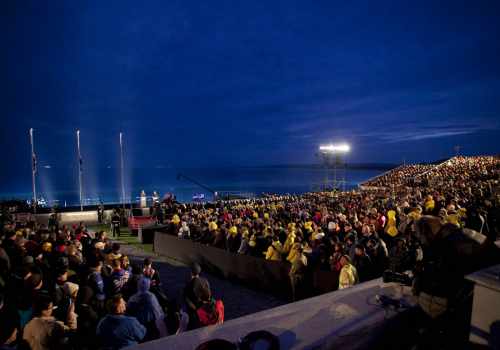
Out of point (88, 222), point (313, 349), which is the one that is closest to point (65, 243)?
point (313, 349)

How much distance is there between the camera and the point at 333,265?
8.06 metres

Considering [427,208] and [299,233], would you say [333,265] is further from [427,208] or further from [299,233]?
[427,208]

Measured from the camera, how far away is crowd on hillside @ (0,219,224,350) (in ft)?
13.7

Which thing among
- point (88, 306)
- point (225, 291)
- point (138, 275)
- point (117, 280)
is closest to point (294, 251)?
point (225, 291)

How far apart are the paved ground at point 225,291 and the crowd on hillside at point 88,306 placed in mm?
2429

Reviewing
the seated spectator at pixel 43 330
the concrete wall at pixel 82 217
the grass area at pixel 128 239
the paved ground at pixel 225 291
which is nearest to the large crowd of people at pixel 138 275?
the seated spectator at pixel 43 330

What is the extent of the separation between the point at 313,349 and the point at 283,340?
34 cm

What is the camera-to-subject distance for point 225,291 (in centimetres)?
1013

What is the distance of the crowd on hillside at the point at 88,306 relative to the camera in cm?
416

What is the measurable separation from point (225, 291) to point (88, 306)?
5.55 meters

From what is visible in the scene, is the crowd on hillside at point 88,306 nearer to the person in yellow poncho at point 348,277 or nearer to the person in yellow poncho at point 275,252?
the person in yellow poncho at point 348,277

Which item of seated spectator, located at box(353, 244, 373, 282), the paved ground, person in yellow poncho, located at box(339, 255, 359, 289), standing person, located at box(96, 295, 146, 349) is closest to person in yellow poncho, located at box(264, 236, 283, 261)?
the paved ground

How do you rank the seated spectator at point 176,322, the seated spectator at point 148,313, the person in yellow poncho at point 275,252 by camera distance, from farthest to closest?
the person in yellow poncho at point 275,252
the seated spectator at point 176,322
the seated spectator at point 148,313

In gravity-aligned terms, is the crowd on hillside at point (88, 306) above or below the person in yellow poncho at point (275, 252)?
above
